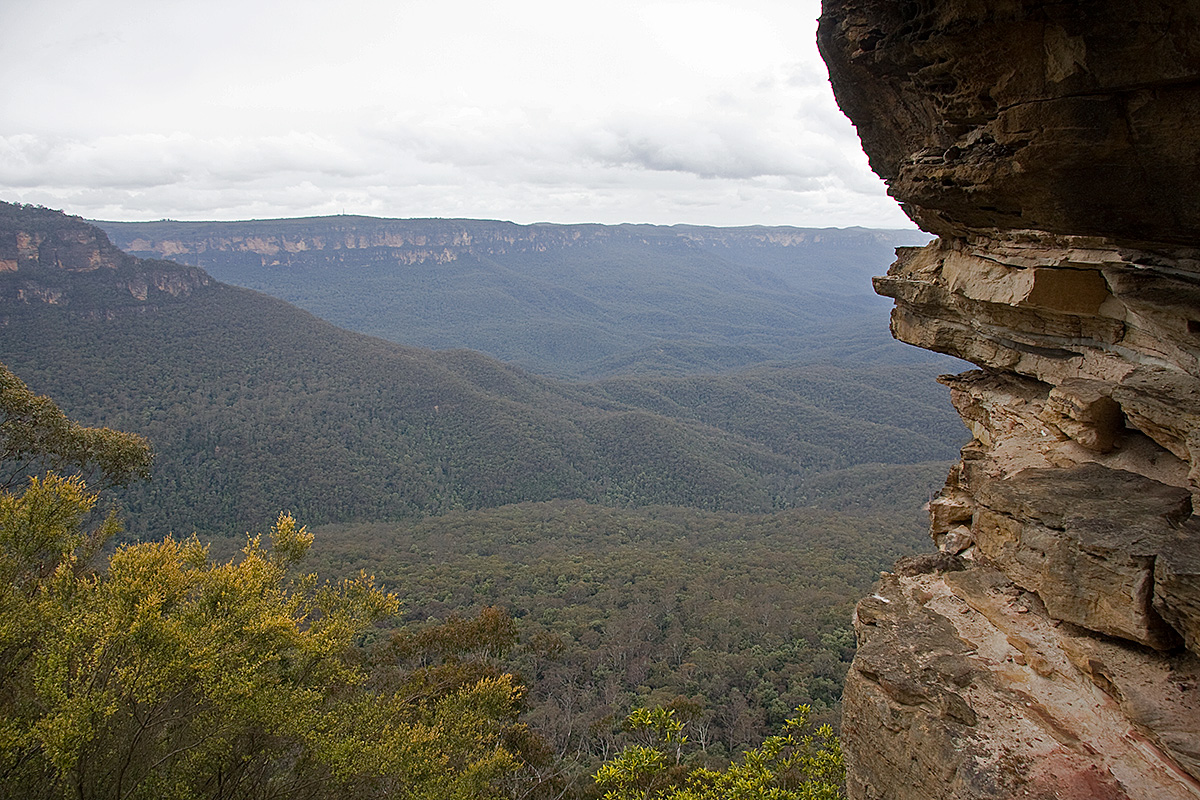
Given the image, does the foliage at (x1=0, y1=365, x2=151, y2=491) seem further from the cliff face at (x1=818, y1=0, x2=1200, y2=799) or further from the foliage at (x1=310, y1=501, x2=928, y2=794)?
the cliff face at (x1=818, y1=0, x2=1200, y2=799)

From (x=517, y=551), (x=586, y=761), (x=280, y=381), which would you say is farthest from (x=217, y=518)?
(x=586, y=761)

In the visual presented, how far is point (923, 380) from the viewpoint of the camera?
130125 mm

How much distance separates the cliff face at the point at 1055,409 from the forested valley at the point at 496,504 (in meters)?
7.22

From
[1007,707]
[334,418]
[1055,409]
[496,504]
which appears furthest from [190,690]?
[334,418]

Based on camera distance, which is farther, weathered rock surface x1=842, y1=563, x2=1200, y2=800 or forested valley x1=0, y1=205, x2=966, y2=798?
forested valley x1=0, y1=205, x2=966, y2=798

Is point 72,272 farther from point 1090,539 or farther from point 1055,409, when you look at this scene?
point 1090,539

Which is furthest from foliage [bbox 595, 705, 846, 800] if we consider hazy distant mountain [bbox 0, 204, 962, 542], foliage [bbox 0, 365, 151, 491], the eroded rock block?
hazy distant mountain [bbox 0, 204, 962, 542]

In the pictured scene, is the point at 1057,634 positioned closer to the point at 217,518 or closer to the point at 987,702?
the point at 987,702

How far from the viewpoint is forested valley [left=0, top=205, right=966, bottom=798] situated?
56.7ft

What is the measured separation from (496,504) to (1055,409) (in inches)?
2974

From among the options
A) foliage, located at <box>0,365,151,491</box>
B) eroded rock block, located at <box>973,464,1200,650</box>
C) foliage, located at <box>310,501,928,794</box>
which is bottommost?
foliage, located at <box>310,501,928,794</box>

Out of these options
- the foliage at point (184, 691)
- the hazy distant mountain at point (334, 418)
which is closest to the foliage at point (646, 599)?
the foliage at point (184, 691)

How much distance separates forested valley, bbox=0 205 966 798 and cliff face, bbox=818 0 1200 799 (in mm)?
7221

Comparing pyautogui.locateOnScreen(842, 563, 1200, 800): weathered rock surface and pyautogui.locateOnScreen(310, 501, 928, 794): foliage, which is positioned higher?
pyautogui.locateOnScreen(842, 563, 1200, 800): weathered rock surface
